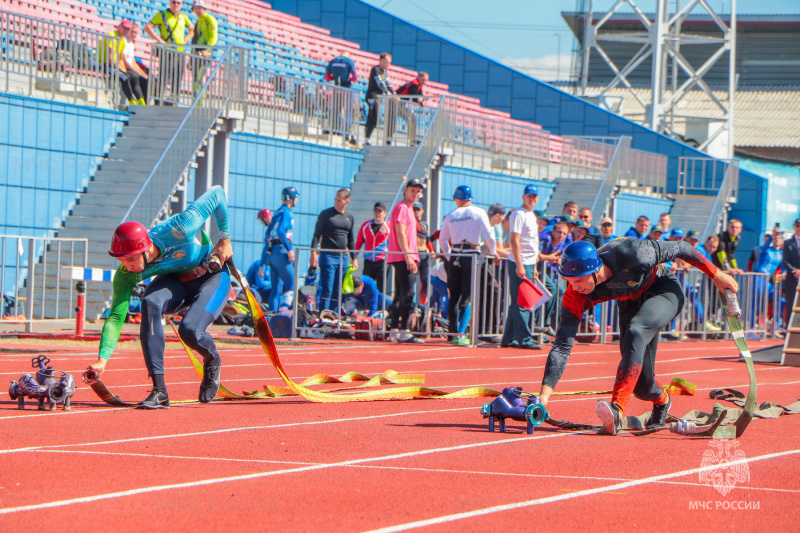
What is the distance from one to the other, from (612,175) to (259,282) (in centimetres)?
1523

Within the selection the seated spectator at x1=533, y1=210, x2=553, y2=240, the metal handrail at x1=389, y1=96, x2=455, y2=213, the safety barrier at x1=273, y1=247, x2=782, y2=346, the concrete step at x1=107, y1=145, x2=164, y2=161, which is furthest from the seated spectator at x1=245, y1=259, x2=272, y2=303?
the metal handrail at x1=389, y1=96, x2=455, y2=213

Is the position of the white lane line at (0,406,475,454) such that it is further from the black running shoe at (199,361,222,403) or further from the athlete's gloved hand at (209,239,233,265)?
the athlete's gloved hand at (209,239,233,265)

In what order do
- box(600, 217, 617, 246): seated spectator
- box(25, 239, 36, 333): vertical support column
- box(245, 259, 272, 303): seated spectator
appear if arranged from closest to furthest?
box(25, 239, 36, 333): vertical support column → box(600, 217, 617, 246): seated spectator → box(245, 259, 272, 303): seated spectator

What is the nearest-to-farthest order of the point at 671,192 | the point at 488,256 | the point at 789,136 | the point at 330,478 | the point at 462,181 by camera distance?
the point at 330,478
the point at 488,256
the point at 462,181
the point at 671,192
the point at 789,136

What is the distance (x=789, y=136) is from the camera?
48656 mm

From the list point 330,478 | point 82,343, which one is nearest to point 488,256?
point 82,343

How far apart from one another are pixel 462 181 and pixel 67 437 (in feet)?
61.8

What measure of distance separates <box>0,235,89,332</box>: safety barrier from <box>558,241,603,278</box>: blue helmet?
28.6 ft

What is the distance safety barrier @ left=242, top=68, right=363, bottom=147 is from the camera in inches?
814

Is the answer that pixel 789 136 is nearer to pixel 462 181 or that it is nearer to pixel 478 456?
pixel 462 181


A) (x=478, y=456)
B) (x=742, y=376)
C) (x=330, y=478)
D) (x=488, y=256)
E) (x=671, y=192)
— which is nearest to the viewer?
(x=330, y=478)

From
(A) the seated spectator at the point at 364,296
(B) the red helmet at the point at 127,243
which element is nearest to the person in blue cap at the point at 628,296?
(B) the red helmet at the point at 127,243

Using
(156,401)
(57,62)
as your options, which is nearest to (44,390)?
(156,401)

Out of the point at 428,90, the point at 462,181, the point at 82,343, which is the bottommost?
the point at 82,343
